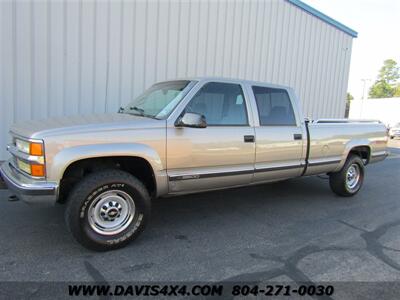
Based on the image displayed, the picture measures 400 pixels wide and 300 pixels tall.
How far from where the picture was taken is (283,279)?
3.15 meters

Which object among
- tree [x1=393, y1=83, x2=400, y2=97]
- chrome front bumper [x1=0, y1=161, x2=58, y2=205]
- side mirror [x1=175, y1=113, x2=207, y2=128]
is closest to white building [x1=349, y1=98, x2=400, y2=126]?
tree [x1=393, y1=83, x2=400, y2=97]

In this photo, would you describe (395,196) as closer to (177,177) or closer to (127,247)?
(177,177)

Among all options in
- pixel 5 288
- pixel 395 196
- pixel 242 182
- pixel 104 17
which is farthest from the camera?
pixel 104 17

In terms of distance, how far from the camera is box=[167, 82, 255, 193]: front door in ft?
12.9

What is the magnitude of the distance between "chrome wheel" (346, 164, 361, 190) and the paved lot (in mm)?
484

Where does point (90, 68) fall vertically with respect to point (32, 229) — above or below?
above

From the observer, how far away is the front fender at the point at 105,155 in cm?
330

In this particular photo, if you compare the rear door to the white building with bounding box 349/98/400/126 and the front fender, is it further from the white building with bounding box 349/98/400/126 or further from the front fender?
the white building with bounding box 349/98/400/126

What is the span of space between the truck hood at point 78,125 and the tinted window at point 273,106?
164 centimetres

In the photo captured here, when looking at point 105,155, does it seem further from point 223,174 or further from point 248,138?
point 248,138

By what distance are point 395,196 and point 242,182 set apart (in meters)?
3.78

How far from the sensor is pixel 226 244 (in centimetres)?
391

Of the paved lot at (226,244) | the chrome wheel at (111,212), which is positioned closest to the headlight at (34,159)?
the chrome wheel at (111,212)

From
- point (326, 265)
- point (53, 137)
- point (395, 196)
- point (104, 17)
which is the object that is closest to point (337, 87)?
point (395, 196)
